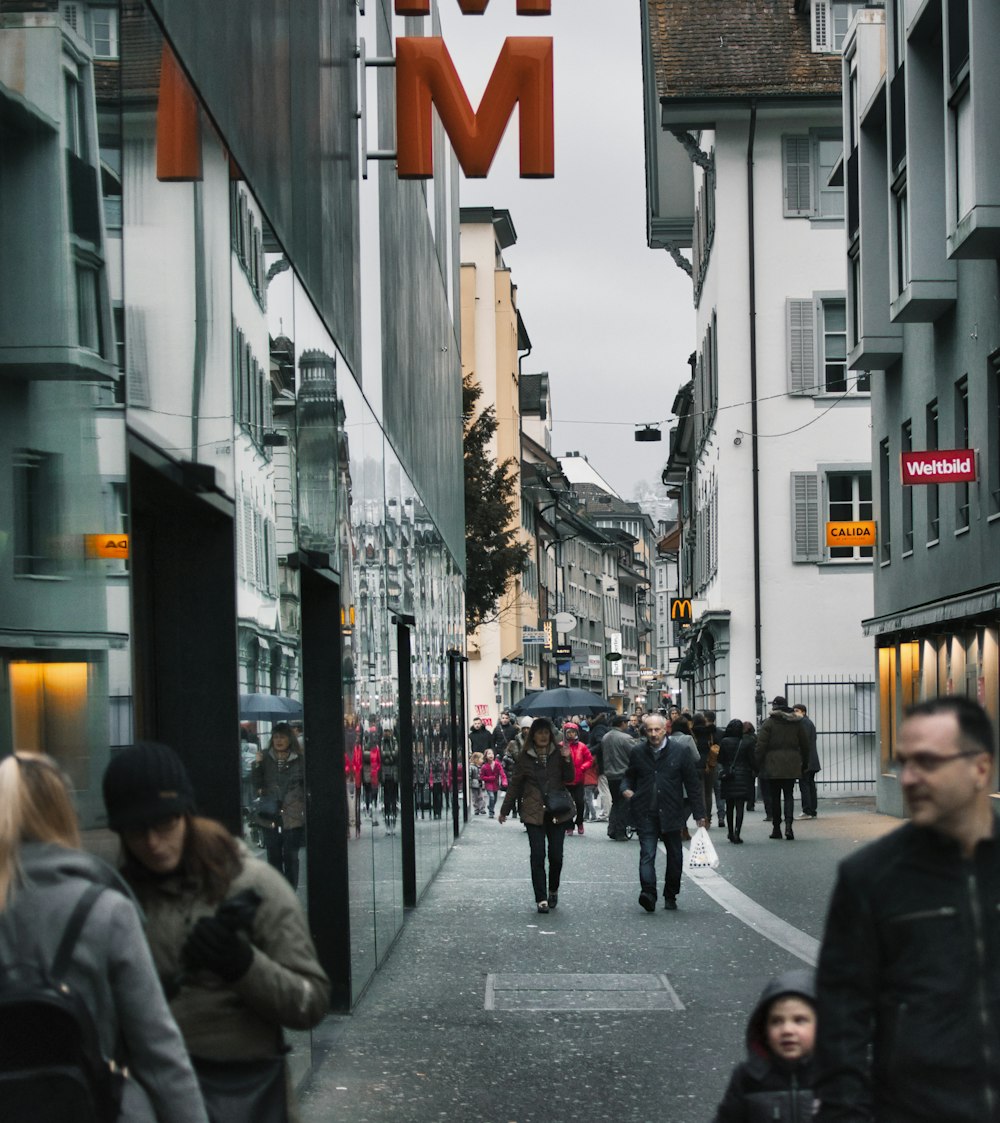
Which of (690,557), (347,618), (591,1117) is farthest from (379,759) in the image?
(690,557)

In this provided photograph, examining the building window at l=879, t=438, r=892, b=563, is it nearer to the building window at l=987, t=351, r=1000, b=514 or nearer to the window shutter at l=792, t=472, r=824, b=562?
the building window at l=987, t=351, r=1000, b=514

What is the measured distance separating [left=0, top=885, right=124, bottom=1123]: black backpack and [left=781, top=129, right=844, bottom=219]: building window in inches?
1496

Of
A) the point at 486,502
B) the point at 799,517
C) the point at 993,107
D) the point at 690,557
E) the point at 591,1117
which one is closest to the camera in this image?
the point at 591,1117

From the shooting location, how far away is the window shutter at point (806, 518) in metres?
39.9

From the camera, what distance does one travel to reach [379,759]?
1395 cm

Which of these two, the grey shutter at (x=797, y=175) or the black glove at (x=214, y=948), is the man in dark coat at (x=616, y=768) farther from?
the black glove at (x=214, y=948)

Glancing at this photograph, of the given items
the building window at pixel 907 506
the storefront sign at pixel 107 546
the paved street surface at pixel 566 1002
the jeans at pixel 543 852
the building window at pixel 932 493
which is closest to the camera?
the storefront sign at pixel 107 546

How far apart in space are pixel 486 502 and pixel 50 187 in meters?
41.5

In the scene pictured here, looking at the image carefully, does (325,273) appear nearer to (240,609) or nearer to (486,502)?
(240,609)

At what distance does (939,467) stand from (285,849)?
16.2 meters

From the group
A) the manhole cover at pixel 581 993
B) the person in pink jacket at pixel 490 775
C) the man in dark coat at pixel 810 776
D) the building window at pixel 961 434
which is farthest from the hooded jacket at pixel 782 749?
the manhole cover at pixel 581 993

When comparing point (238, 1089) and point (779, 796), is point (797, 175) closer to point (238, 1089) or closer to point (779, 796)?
point (779, 796)

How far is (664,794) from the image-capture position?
57.3 feet

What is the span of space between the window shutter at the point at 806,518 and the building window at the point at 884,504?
756cm
